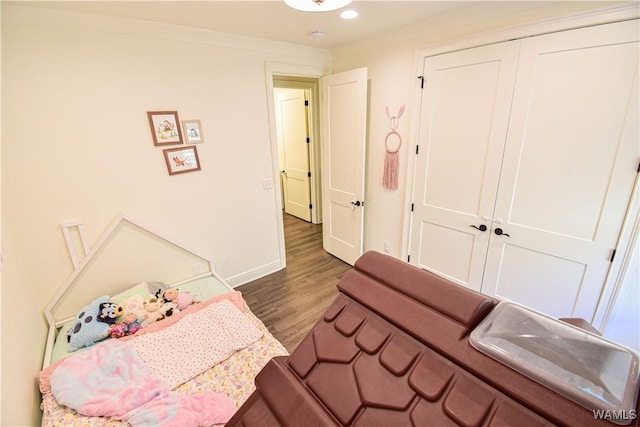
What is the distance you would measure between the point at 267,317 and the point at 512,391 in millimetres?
2385

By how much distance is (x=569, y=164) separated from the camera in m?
1.79

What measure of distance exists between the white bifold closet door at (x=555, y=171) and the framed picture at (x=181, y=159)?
7.04 feet

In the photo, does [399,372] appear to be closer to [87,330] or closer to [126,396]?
[126,396]

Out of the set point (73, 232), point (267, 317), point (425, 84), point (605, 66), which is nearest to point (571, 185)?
point (605, 66)

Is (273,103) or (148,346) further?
(273,103)

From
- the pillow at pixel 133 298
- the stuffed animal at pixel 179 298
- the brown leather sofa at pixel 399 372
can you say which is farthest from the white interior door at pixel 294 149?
the brown leather sofa at pixel 399 372

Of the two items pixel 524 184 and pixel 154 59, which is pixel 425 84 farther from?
pixel 154 59

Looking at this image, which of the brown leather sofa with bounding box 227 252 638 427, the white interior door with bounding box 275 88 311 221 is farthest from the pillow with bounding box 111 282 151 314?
the white interior door with bounding box 275 88 311 221

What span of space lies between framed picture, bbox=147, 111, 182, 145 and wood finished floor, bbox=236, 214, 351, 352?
65.5 inches

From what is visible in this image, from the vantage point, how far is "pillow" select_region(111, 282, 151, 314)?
6.94ft

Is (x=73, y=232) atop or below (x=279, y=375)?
below

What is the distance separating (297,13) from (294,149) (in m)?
2.73

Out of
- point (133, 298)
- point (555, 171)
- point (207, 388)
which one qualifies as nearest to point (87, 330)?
point (133, 298)

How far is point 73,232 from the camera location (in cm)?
210
